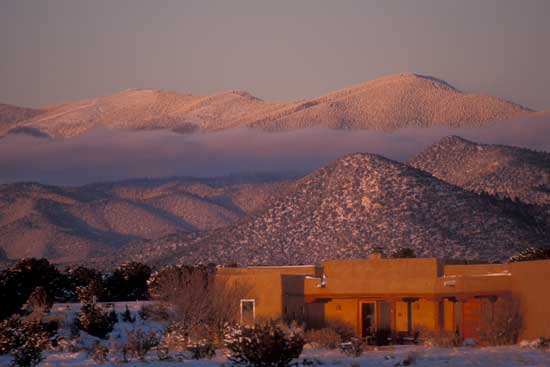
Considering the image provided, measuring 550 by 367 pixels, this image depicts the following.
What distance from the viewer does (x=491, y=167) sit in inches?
3851

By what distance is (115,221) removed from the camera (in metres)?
157

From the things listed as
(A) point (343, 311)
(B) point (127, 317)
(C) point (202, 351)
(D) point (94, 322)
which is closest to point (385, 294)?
(A) point (343, 311)

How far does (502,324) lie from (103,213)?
131m

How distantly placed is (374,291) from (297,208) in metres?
50.7

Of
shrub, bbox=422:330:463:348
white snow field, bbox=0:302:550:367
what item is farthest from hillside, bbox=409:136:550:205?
white snow field, bbox=0:302:550:367

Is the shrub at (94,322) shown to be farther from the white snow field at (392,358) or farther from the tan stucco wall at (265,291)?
the white snow field at (392,358)

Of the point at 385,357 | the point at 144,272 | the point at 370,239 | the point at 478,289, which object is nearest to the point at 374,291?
the point at 478,289

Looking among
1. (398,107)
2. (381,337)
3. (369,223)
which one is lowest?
(381,337)

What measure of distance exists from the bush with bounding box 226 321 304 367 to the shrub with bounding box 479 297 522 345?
962 centimetres

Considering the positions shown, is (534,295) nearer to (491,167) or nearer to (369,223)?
(369,223)

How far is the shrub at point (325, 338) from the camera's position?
3472 centimetres

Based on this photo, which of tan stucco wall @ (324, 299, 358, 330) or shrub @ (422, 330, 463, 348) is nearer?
shrub @ (422, 330, 463, 348)

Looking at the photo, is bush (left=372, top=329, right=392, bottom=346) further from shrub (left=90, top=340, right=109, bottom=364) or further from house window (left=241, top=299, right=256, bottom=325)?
shrub (left=90, top=340, right=109, bottom=364)

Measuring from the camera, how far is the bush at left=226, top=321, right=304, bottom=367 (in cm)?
2672
